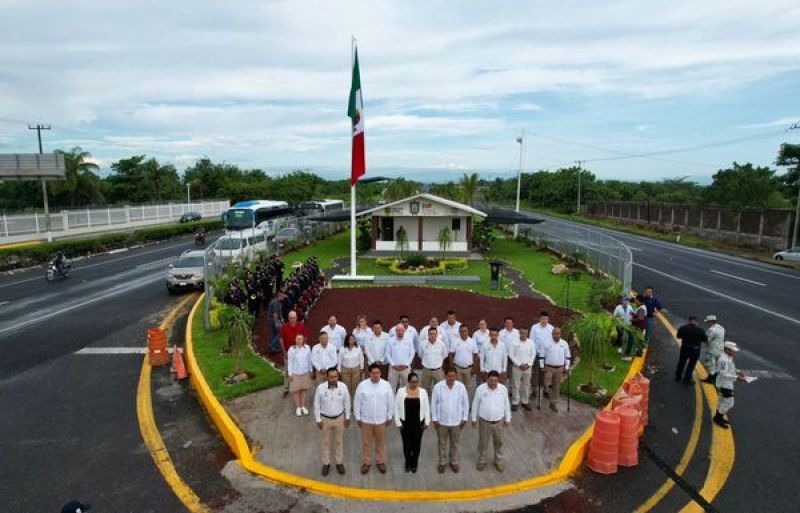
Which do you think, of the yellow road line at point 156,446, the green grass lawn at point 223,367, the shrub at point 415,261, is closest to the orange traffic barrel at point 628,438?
the yellow road line at point 156,446

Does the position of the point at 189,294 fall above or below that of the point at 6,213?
below

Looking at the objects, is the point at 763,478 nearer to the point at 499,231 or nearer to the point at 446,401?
the point at 446,401

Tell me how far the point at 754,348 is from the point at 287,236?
26.5 m

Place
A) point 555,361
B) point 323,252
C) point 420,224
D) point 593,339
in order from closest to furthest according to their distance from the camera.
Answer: point 555,361, point 593,339, point 420,224, point 323,252

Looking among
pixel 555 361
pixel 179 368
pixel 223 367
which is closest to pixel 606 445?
pixel 555 361

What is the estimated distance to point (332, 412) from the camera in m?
7.57

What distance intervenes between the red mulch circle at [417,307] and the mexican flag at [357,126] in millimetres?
4808

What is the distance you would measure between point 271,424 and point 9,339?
10545 millimetres

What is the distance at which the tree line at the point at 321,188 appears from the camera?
45.8 metres

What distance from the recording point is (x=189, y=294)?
21.1 meters

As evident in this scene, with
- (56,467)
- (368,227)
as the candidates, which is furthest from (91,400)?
(368,227)

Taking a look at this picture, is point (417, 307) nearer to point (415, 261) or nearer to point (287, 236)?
point (415, 261)

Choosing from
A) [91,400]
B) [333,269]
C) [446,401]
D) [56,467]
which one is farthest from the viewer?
[333,269]

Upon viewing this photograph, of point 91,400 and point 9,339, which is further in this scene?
point 9,339
